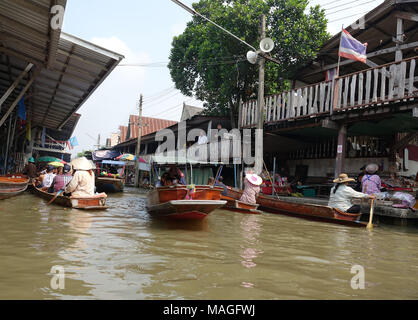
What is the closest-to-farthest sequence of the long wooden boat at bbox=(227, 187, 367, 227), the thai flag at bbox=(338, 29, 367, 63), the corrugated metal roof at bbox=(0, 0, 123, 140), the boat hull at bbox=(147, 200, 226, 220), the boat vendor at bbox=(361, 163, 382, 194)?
the corrugated metal roof at bbox=(0, 0, 123, 140), the boat hull at bbox=(147, 200, 226, 220), the long wooden boat at bbox=(227, 187, 367, 227), the boat vendor at bbox=(361, 163, 382, 194), the thai flag at bbox=(338, 29, 367, 63)

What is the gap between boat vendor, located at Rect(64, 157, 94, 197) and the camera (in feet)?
27.8

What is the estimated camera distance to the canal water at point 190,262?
2.88 metres

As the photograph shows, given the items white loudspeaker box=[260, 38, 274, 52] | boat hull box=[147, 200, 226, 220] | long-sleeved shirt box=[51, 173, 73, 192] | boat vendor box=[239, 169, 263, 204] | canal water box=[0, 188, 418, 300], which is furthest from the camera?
white loudspeaker box=[260, 38, 274, 52]

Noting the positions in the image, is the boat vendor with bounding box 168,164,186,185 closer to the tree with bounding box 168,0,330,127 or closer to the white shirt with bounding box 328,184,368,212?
the white shirt with bounding box 328,184,368,212

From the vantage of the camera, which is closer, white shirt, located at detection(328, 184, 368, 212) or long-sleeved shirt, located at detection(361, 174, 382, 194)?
white shirt, located at detection(328, 184, 368, 212)

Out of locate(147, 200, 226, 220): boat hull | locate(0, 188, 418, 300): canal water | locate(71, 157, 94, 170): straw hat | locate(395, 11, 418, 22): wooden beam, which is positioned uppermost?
locate(395, 11, 418, 22): wooden beam

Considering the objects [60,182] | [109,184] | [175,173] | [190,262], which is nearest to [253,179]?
[175,173]

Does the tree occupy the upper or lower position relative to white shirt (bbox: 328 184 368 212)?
upper

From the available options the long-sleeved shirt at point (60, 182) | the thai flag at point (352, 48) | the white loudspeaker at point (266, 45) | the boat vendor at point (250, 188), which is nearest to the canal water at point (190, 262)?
the long-sleeved shirt at point (60, 182)

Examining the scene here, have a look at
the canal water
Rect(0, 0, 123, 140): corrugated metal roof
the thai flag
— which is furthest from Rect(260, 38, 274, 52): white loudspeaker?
the canal water

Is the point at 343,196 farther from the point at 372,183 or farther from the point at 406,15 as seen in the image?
the point at 406,15

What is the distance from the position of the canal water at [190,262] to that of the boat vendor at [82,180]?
1811 mm
